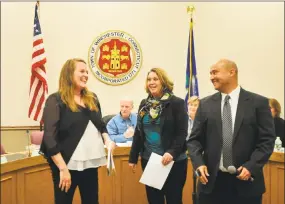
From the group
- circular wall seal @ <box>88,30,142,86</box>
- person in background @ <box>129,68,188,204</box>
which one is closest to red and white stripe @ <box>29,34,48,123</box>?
circular wall seal @ <box>88,30,142,86</box>

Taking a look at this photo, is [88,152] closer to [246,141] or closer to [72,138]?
[72,138]

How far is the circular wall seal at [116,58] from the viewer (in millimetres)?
5992

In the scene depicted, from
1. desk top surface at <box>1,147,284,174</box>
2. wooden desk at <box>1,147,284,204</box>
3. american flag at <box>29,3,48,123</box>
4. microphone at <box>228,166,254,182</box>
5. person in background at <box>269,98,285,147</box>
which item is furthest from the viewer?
american flag at <box>29,3,48,123</box>

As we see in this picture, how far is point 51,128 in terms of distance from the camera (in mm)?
2168

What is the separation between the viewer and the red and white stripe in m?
4.61

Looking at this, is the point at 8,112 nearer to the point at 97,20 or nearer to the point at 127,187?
the point at 97,20

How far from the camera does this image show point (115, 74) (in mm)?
6055

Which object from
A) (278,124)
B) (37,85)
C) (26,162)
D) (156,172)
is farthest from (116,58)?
(156,172)

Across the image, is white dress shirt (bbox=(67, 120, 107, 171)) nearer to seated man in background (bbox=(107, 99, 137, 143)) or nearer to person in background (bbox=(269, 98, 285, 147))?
seated man in background (bbox=(107, 99, 137, 143))

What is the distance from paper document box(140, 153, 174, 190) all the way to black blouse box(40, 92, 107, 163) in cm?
65

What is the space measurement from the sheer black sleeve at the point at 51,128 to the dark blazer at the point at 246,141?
84 cm

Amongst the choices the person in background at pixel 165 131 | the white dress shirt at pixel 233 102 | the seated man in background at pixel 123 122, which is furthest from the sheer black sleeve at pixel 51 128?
the seated man in background at pixel 123 122

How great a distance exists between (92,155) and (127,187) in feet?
4.59

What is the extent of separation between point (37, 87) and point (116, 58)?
1794 mm
